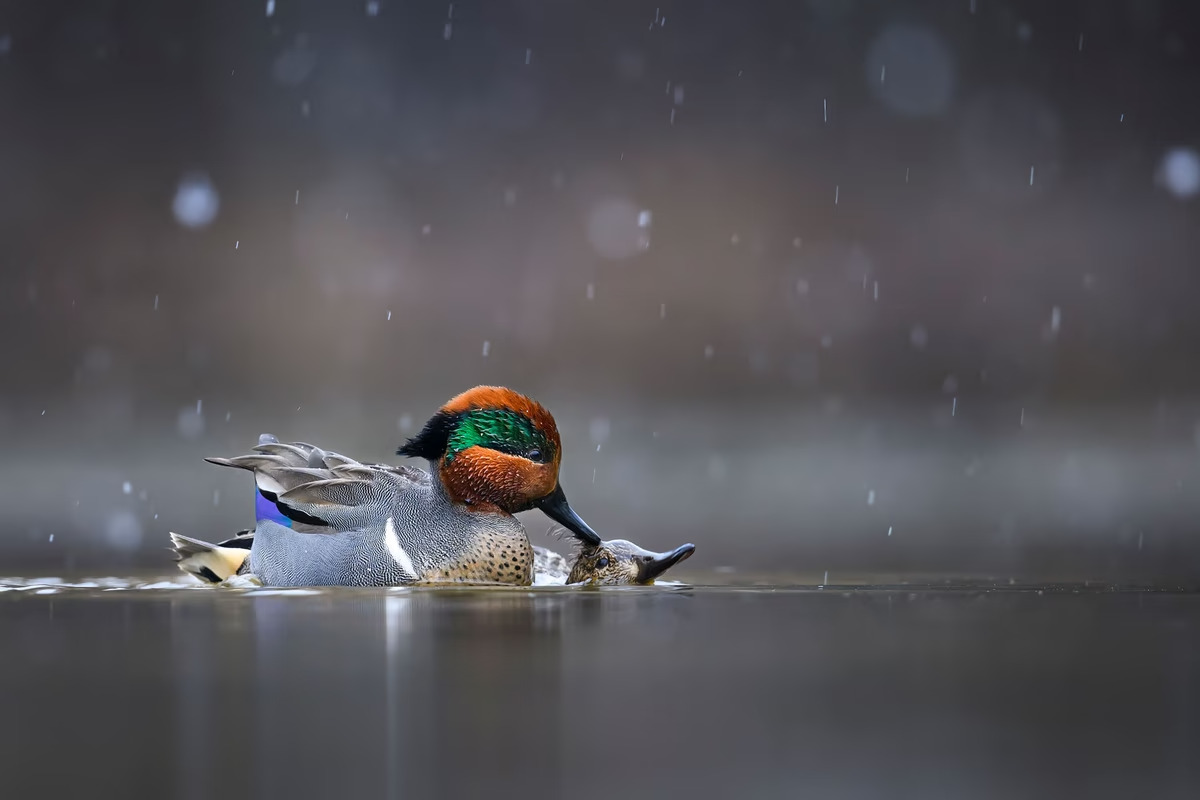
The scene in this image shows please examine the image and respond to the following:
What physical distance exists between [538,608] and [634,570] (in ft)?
3.79

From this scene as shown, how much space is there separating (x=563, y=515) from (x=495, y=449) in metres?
0.41

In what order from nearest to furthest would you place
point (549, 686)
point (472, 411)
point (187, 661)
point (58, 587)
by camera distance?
1. point (549, 686)
2. point (187, 661)
3. point (58, 587)
4. point (472, 411)

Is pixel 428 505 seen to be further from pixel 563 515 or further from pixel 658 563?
pixel 658 563

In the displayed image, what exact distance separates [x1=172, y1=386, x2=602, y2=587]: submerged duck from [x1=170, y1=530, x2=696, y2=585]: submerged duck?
1.5 inches

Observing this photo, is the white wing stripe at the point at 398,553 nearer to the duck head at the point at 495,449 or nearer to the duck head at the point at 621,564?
the duck head at the point at 495,449

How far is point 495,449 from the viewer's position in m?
4.41

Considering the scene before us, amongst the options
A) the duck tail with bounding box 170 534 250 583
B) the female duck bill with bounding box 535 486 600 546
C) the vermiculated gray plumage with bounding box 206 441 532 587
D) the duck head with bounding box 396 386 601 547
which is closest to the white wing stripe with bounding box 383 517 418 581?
the vermiculated gray plumage with bounding box 206 441 532 587

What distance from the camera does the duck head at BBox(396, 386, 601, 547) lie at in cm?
439

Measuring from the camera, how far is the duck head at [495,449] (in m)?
4.39

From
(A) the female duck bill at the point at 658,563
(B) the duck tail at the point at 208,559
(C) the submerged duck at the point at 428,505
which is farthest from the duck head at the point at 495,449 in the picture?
(B) the duck tail at the point at 208,559

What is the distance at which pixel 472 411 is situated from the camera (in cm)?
446

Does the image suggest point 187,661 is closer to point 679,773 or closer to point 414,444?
point 679,773

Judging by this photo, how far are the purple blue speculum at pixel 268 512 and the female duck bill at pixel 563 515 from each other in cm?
101

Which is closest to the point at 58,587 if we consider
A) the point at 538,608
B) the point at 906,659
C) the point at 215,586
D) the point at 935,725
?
the point at 215,586
